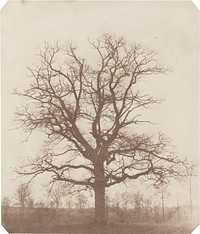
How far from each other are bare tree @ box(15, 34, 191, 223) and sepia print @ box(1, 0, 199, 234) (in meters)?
0.01

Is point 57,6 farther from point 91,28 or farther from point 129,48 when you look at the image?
Answer: point 129,48

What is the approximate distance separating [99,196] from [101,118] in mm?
1021

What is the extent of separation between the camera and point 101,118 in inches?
303

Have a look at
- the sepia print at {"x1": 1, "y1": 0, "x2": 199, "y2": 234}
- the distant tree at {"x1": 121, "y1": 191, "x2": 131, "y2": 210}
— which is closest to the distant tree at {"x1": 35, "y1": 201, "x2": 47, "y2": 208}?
the sepia print at {"x1": 1, "y1": 0, "x2": 199, "y2": 234}

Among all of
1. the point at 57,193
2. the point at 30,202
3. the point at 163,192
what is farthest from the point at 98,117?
the point at 30,202

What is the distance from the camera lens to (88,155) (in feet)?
25.1

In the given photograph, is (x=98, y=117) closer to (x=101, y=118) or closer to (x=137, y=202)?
(x=101, y=118)

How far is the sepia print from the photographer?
7602 mm

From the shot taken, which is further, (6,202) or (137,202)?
(6,202)

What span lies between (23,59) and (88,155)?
1.57 metres

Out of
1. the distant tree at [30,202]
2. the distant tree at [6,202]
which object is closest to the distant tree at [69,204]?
the distant tree at [30,202]

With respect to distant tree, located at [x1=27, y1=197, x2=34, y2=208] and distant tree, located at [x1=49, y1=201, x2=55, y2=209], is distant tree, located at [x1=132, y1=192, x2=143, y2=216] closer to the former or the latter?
distant tree, located at [x1=49, y1=201, x2=55, y2=209]

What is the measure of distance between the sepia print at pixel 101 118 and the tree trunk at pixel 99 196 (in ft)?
0.04

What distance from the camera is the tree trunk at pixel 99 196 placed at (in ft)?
24.9
